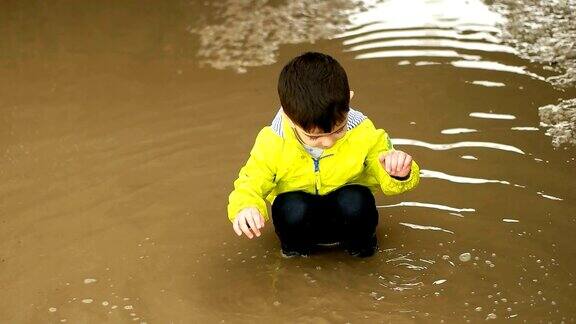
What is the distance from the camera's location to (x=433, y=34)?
4.09m

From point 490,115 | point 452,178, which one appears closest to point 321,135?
point 452,178

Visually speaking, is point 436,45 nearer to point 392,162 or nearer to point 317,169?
point 317,169

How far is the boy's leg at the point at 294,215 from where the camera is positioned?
2.45m

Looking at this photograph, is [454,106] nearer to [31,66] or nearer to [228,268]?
[228,268]

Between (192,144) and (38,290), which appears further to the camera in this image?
(192,144)

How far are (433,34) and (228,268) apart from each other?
2025 millimetres

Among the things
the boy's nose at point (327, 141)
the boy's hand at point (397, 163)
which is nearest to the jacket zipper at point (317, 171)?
the boy's nose at point (327, 141)

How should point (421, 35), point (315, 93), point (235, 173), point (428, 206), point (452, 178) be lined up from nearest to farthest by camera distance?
point (315, 93) → point (428, 206) → point (452, 178) → point (235, 173) → point (421, 35)

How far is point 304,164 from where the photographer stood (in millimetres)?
2418

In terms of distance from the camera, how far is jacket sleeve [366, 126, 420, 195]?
2.34 metres

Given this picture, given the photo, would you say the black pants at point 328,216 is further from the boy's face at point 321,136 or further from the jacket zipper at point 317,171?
the boy's face at point 321,136

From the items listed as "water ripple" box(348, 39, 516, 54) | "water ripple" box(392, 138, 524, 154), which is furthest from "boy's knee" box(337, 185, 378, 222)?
"water ripple" box(348, 39, 516, 54)

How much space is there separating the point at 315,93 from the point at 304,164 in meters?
0.31

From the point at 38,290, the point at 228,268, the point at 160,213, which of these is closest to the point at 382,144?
the point at 228,268
